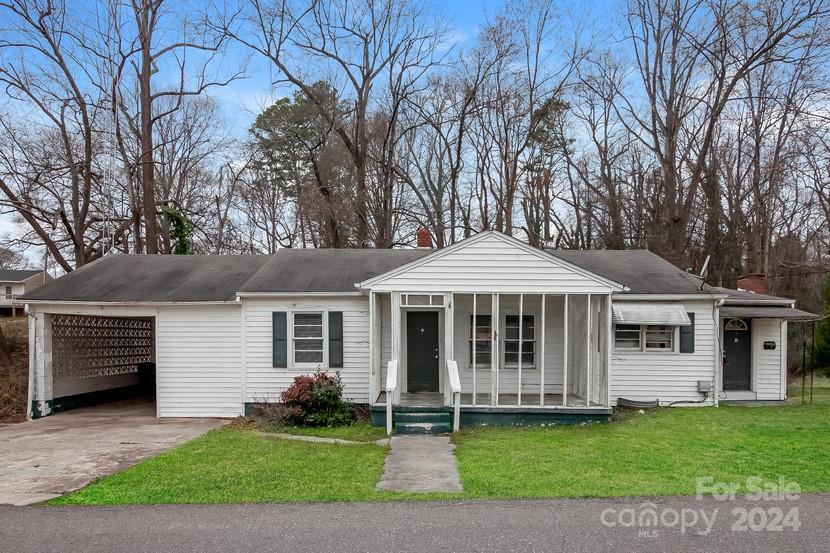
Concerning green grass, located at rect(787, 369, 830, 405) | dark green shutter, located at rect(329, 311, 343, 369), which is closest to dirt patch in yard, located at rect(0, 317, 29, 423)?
dark green shutter, located at rect(329, 311, 343, 369)

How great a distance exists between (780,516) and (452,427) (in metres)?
5.48

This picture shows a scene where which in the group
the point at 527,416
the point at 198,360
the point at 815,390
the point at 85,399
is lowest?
the point at 815,390

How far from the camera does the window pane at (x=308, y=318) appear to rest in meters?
11.7

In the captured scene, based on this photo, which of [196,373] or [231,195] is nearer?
[196,373]

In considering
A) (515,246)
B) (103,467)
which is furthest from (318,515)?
(515,246)

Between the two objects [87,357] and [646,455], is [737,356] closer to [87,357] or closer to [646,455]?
[646,455]

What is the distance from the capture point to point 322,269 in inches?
508

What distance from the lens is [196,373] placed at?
38.5 feet

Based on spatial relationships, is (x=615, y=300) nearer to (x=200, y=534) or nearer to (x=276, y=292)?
(x=276, y=292)

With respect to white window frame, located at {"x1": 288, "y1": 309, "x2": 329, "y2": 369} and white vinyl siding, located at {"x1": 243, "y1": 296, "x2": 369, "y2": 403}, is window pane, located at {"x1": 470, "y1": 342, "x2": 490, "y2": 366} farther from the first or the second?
white window frame, located at {"x1": 288, "y1": 309, "x2": 329, "y2": 369}

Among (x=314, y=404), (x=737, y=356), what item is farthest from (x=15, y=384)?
(x=737, y=356)

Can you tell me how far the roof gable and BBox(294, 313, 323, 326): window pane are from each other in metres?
1.89

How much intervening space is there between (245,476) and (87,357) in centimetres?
938

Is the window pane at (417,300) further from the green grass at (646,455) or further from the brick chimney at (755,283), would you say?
the brick chimney at (755,283)
